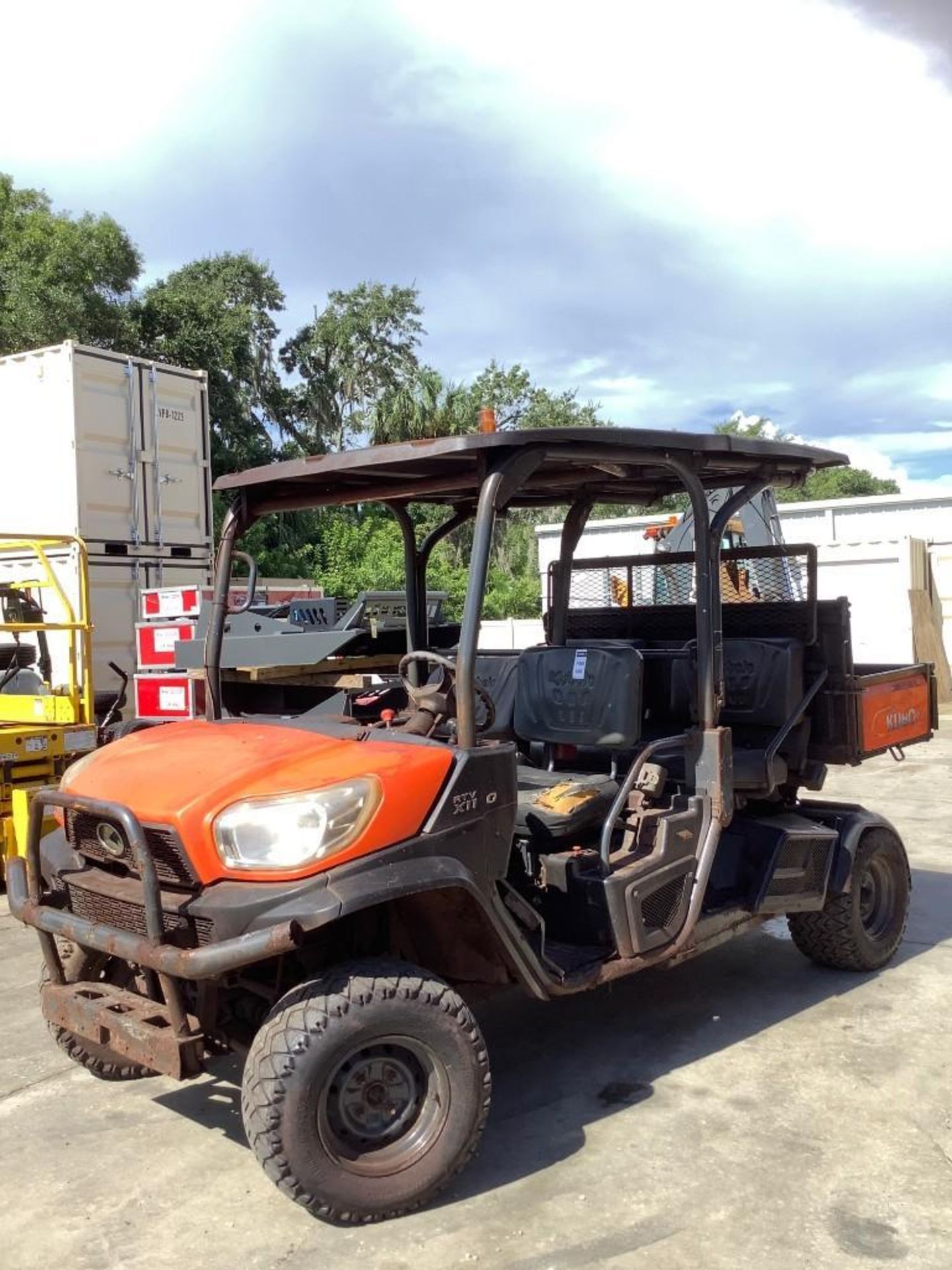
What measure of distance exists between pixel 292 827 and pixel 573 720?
1.60m

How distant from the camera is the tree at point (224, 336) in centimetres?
2208

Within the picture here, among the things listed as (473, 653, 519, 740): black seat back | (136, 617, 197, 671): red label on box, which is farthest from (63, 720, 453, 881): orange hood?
(136, 617, 197, 671): red label on box

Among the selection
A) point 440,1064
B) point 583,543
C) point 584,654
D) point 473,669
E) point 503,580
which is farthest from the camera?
point 503,580

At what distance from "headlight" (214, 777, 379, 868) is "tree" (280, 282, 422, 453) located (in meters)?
27.2

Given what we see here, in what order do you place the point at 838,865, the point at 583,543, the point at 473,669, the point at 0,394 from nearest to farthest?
the point at 473,669 → the point at 838,865 → the point at 0,394 → the point at 583,543

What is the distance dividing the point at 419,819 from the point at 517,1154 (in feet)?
3.82

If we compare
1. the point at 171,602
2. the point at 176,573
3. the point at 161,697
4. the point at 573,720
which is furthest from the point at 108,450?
the point at 573,720

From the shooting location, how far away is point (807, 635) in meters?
4.95

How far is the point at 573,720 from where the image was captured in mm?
4395

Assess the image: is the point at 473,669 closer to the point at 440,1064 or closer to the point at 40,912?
the point at 440,1064

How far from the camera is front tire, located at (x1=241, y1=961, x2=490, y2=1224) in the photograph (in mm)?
2965

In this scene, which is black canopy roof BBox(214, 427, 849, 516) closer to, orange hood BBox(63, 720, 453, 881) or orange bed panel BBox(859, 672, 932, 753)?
orange hood BBox(63, 720, 453, 881)

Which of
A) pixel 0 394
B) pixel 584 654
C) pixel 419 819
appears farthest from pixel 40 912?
pixel 0 394

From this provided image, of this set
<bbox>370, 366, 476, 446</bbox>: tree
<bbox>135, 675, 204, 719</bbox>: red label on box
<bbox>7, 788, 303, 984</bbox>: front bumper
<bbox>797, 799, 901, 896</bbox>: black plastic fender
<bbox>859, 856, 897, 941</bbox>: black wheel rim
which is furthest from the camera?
<bbox>370, 366, 476, 446</bbox>: tree
